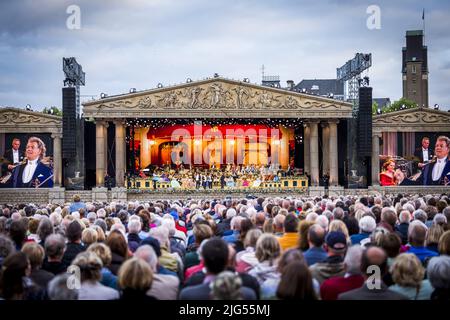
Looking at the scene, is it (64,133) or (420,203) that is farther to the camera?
(64,133)

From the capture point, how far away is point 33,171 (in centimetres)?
4256

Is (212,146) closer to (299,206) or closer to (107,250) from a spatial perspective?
(299,206)

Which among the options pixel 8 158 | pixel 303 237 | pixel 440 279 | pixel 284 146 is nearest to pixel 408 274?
pixel 440 279

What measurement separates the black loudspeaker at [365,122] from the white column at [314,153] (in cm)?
392

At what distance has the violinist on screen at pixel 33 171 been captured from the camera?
42.2m

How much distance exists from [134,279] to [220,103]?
38.8 m

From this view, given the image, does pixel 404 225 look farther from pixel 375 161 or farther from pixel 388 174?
pixel 388 174

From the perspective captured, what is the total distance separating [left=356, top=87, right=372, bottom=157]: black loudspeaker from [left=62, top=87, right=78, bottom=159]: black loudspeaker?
20.5m

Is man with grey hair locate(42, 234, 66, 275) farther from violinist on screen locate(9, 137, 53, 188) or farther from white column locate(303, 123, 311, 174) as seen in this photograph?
white column locate(303, 123, 311, 174)

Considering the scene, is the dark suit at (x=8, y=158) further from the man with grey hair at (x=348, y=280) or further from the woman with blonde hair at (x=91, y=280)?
the man with grey hair at (x=348, y=280)
